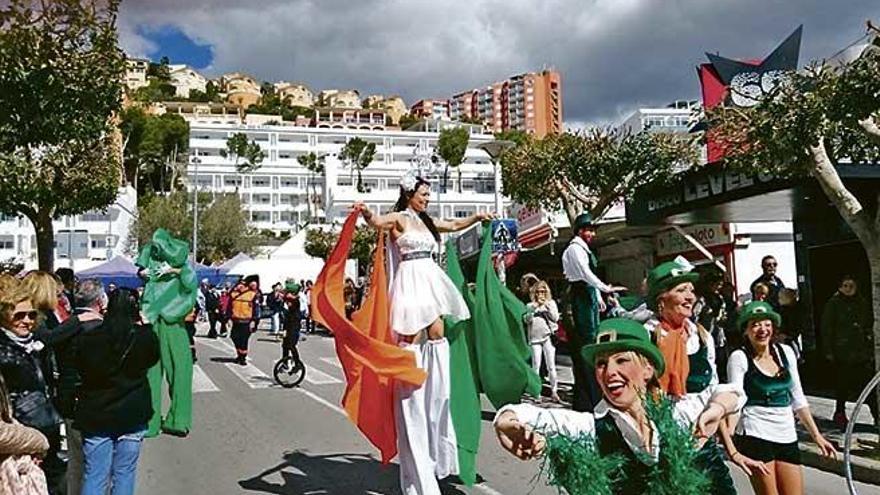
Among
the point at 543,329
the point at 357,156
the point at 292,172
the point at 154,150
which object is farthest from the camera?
the point at 292,172

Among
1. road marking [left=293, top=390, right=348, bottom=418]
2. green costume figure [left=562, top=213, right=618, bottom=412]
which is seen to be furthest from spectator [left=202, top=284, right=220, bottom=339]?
green costume figure [left=562, top=213, right=618, bottom=412]

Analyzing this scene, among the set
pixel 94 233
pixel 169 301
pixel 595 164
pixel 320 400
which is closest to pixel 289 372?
pixel 320 400

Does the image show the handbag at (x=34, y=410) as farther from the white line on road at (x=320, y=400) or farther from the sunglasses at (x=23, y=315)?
the white line on road at (x=320, y=400)

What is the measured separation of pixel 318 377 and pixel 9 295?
1174 centimetres

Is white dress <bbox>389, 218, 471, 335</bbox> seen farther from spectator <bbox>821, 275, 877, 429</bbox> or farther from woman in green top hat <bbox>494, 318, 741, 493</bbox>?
spectator <bbox>821, 275, 877, 429</bbox>

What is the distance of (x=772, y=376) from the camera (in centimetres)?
505

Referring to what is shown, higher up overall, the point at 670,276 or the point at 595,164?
the point at 595,164

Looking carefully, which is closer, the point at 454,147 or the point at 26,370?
the point at 26,370

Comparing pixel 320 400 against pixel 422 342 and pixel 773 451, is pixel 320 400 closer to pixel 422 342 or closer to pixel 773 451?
pixel 422 342

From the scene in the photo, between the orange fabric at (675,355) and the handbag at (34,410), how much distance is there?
10.5ft

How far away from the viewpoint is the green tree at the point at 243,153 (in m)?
113

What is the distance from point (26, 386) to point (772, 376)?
13.1 ft

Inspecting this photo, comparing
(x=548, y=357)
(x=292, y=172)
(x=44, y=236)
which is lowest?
(x=548, y=357)

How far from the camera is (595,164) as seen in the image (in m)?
21.3
